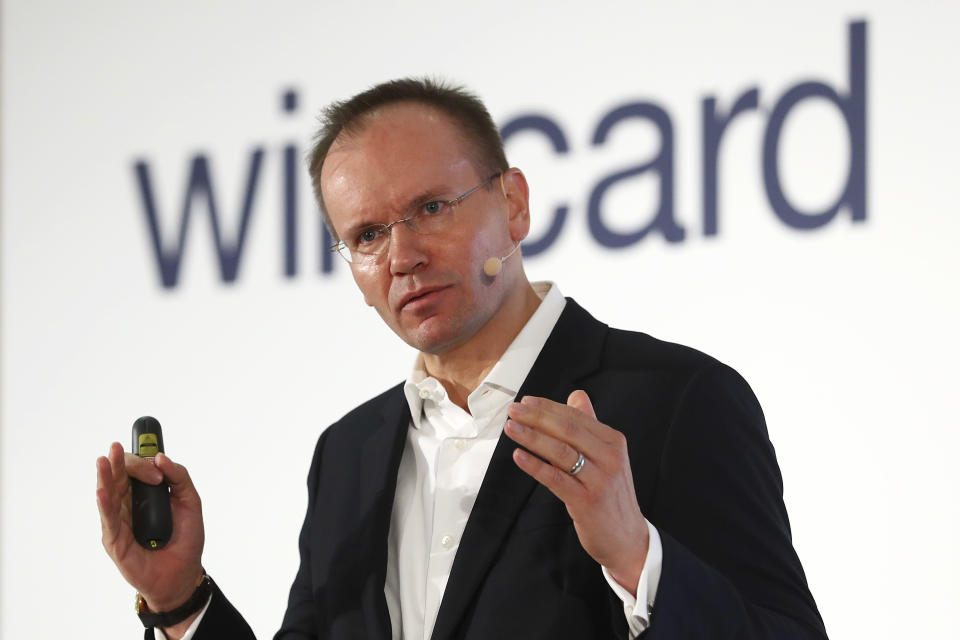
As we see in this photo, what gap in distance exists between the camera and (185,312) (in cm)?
388

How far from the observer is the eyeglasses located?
202 cm

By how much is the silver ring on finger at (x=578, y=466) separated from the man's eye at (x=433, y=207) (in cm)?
69

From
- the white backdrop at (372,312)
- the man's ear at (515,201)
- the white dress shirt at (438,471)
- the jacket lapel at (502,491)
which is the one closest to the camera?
the jacket lapel at (502,491)

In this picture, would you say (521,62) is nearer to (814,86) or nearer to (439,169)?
(814,86)

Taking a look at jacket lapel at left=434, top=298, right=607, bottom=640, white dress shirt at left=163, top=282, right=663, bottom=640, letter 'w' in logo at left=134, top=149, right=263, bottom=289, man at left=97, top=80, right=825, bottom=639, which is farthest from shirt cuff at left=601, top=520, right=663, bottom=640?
letter 'w' in logo at left=134, top=149, right=263, bottom=289

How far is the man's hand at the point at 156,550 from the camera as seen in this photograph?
196cm

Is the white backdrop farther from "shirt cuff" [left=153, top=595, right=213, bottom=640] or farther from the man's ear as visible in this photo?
"shirt cuff" [left=153, top=595, right=213, bottom=640]

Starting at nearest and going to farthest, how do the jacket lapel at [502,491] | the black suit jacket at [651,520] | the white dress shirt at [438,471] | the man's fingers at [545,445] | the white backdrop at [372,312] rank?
the man's fingers at [545,445] → the black suit jacket at [651,520] → the jacket lapel at [502,491] → the white dress shirt at [438,471] → the white backdrop at [372,312]

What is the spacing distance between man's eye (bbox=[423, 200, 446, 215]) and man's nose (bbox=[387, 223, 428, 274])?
0.05 metres

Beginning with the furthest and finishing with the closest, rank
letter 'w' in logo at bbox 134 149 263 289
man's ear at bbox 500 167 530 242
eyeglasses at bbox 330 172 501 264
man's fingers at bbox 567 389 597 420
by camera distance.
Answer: letter 'w' in logo at bbox 134 149 263 289
man's ear at bbox 500 167 530 242
eyeglasses at bbox 330 172 501 264
man's fingers at bbox 567 389 597 420

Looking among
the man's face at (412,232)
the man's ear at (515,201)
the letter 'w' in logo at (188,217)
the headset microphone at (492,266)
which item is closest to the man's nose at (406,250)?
the man's face at (412,232)

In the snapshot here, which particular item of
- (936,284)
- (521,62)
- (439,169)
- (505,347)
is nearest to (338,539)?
(505,347)

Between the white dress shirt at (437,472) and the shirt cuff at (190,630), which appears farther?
the shirt cuff at (190,630)

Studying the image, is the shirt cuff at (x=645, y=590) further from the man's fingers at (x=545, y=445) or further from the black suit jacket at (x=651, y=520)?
the man's fingers at (x=545, y=445)
